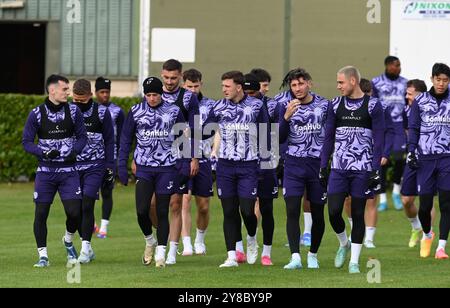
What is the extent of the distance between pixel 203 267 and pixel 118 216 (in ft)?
27.2

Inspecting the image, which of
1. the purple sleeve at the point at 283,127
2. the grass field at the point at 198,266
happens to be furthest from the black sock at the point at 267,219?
the purple sleeve at the point at 283,127

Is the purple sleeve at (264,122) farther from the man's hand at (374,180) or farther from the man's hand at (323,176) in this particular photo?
the man's hand at (374,180)

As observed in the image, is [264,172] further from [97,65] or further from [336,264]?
[97,65]

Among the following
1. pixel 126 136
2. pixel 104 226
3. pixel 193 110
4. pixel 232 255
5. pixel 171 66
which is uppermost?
pixel 171 66

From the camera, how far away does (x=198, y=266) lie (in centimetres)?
1652

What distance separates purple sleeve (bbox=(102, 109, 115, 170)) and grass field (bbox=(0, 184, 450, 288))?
4.25 feet

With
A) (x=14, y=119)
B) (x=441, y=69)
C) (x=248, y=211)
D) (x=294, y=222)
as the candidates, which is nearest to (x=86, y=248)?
(x=248, y=211)

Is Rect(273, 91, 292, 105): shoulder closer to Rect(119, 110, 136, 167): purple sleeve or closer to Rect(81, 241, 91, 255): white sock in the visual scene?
Rect(119, 110, 136, 167): purple sleeve

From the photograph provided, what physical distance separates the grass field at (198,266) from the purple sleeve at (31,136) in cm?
142

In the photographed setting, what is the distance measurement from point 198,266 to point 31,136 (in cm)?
259

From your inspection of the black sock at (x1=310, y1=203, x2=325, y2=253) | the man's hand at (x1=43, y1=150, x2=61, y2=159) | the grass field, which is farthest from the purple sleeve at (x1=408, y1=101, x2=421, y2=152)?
the man's hand at (x1=43, y1=150, x2=61, y2=159)

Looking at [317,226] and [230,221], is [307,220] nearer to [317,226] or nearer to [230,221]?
[317,226]

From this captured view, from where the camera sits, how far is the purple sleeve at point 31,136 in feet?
52.6

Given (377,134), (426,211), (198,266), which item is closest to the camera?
(377,134)
